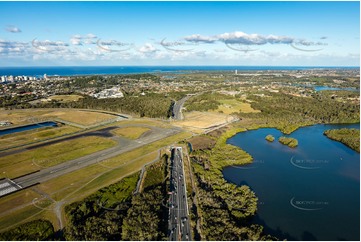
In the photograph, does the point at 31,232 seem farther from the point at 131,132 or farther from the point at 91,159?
the point at 131,132

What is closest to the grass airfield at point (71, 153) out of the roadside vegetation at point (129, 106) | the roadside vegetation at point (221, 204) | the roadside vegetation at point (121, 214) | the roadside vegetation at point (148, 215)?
the roadside vegetation at point (121, 214)

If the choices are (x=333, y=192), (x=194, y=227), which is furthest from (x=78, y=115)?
(x=333, y=192)

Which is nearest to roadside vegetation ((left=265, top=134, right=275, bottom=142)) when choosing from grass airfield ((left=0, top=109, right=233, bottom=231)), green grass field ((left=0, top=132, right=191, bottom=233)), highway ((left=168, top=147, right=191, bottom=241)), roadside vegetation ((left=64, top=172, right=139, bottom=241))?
grass airfield ((left=0, top=109, right=233, bottom=231))

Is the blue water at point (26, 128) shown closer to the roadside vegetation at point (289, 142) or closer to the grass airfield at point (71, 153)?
the grass airfield at point (71, 153)

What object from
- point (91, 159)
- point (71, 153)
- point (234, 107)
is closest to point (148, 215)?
point (91, 159)

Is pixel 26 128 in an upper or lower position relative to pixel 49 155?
upper

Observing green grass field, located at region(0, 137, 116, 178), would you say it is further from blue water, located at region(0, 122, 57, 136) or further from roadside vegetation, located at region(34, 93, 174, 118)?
roadside vegetation, located at region(34, 93, 174, 118)
